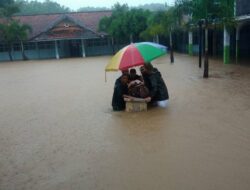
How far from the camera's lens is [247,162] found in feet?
16.6

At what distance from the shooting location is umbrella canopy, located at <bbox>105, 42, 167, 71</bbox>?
25.8 feet

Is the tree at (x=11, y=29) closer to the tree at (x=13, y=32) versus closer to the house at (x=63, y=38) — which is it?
the tree at (x=13, y=32)

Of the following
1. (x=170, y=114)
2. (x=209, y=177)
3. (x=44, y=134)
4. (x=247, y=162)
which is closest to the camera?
(x=209, y=177)

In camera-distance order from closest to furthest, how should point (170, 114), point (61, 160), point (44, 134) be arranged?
point (61, 160) < point (44, 134) < point (170, 114)

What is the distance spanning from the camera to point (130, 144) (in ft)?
20.6

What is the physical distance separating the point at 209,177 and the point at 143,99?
384 centimetres

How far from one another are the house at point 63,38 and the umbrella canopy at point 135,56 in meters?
29.0

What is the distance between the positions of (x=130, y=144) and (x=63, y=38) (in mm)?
31406

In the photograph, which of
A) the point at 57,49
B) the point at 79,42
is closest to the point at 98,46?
the point at 79,42

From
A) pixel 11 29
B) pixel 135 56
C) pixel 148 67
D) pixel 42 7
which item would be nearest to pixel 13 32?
pixel 11 29

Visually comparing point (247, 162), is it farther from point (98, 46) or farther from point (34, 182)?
point (98, 46)

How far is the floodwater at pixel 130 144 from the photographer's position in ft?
15.7

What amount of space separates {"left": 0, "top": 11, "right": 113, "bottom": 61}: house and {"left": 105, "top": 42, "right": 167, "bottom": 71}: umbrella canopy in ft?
95.3

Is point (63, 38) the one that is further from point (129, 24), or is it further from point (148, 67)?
point (148, 67)
